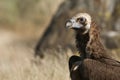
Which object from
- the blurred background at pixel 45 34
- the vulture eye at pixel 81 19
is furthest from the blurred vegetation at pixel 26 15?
the vulture eye at pixel 81 19

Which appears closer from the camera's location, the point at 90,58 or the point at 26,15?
the point at 90,58

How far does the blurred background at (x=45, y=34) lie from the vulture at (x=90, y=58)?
1.79 meters

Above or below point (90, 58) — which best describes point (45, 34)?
below

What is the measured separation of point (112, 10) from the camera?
1759 cm

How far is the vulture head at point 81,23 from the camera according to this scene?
9320 mm

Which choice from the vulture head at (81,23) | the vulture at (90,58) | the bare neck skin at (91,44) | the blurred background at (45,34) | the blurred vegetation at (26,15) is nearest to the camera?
the vulture at (90,58)

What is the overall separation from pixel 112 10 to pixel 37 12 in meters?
16.2

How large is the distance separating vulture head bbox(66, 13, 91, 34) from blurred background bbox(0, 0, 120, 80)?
1874 mm

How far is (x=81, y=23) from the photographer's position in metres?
9.40

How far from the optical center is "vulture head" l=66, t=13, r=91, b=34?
9320mm

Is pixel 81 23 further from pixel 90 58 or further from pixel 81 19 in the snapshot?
pixel 90 58

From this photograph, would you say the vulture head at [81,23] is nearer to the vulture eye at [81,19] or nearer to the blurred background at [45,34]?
the vulture eye at [81,19]

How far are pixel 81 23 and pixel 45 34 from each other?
9.17 meters

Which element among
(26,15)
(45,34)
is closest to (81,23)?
(45,34)
